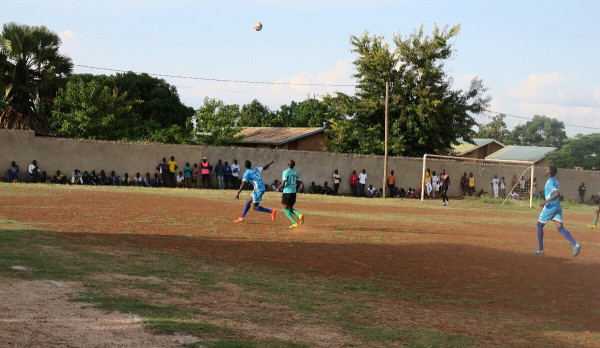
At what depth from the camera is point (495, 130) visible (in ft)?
346

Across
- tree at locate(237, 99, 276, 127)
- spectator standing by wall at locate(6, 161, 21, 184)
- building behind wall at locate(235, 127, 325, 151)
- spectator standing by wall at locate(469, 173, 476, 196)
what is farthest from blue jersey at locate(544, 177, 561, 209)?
tree at locate(237, 99, 276, 127)

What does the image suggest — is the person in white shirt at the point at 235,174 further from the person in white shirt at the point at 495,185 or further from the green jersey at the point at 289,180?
the green jersey at the point at 289,180

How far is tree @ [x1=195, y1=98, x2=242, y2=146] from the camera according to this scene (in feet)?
168

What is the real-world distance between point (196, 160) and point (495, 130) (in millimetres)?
74189

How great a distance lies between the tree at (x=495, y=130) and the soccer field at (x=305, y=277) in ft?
275

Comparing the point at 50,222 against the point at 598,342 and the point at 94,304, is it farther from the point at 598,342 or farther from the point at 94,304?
the point at 598,342

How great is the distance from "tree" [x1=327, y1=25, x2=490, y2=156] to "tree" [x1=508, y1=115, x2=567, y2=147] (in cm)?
5278

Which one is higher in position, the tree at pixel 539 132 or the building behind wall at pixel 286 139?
the tree at pixel 539 132

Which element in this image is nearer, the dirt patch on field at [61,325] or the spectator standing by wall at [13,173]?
the dirt patch on field at [61,325]

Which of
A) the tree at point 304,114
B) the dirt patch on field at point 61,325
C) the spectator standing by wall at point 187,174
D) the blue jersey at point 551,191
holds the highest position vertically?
the tree at point 304,114

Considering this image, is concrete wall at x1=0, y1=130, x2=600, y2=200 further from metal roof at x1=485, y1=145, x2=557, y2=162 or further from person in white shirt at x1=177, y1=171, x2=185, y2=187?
metal roof at x1=485, y1=145, x2=557, y2=162

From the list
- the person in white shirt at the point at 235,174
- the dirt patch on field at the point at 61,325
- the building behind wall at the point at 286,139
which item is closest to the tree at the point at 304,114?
the building behind wall at the point at 286,139

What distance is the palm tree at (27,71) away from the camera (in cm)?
3638

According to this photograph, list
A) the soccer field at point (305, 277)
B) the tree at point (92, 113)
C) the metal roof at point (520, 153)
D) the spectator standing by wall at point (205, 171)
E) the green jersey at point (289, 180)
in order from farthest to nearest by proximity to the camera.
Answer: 1. the metal roof at point (520, 153)
2. the tree at point (92, 113)
3. the spectator standing by wall at point (205, 171)
4. the green jersey at point (289, 180)
5. the soccer field at point (305, 277)
